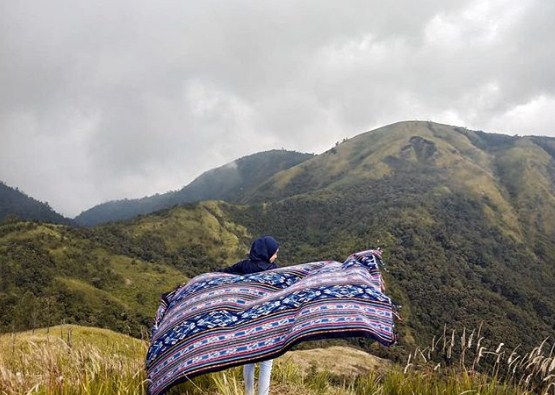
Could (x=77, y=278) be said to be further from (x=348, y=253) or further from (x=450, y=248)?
(x=450, y=248)

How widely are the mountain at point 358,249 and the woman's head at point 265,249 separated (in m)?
52.3

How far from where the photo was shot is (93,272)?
94375 millimetres

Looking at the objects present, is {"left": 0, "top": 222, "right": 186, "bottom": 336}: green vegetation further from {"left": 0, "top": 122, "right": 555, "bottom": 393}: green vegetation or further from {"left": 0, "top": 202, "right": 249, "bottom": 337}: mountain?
{"left": 0, "top": 122, "right": 555, "bottom": 393}: green vegetation

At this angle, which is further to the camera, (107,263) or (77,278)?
(107,263)

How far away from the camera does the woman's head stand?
623 cm

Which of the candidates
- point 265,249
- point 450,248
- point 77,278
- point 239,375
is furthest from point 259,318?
point 450,248

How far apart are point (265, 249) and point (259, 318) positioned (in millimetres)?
1234

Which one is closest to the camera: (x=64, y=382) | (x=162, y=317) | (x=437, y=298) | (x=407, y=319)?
(x=64, y=382)

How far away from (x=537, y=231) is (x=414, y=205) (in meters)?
50.4

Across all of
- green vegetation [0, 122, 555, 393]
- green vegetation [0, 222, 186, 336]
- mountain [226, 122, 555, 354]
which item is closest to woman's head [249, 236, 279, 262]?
green vegetation [0, 122, 555, 393]

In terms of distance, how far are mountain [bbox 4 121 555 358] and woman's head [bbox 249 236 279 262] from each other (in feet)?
172

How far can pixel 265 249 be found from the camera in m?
6.23

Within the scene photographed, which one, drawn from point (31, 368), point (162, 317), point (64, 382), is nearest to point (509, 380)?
point (162, 317)

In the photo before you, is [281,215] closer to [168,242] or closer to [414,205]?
[414,205]
